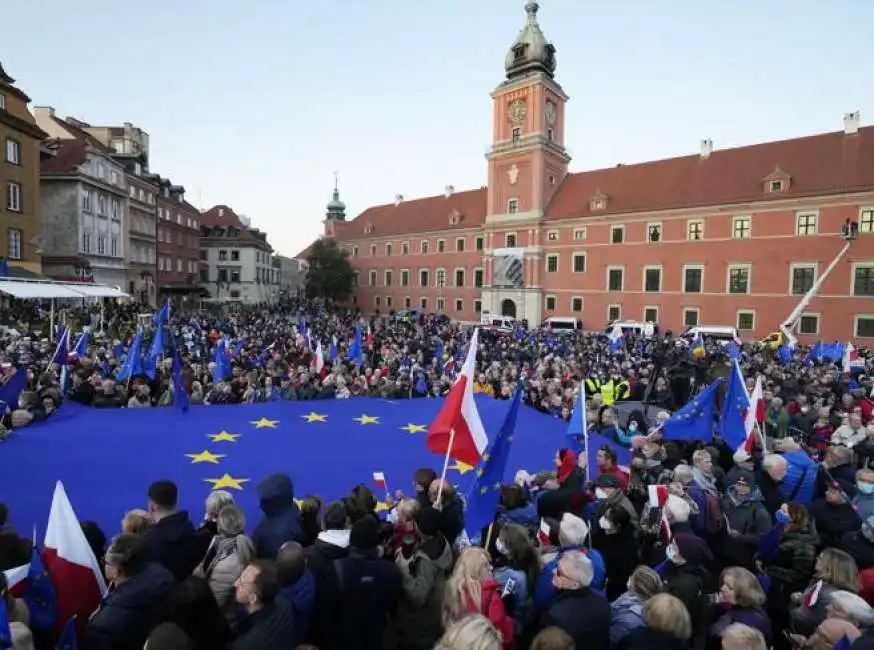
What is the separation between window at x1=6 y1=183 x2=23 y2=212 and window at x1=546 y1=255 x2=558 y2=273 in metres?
39.5

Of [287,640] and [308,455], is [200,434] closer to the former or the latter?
[308,455]

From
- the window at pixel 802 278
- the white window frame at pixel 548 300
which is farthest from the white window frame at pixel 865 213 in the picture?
the white window frame at pixel 548 300

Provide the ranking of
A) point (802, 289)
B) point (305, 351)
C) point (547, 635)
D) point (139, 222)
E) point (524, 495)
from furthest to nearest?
point (139, 222) → point (802, 289) → point (305, 351) → point (524, 495) → point (547, 635)

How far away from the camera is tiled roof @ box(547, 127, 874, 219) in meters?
34.1

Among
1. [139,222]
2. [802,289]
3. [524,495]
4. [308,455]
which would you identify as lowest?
[308,455]

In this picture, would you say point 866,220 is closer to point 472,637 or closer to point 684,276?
point 684,276

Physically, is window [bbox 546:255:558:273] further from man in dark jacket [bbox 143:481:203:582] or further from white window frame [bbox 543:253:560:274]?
man in dark jacket [bbox 143:481:203:582]

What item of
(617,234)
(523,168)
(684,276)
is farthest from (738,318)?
(523,168)

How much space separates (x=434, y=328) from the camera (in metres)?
34.6

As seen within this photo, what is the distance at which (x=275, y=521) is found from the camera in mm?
3990

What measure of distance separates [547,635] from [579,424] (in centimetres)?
543

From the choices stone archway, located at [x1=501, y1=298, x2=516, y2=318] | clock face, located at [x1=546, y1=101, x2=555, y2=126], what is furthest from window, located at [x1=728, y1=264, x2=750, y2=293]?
clock face, located at [x1=546, y1=101, x2=555, y2=126]

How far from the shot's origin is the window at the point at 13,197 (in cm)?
2864

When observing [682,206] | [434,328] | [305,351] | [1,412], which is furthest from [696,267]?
[1,412]
